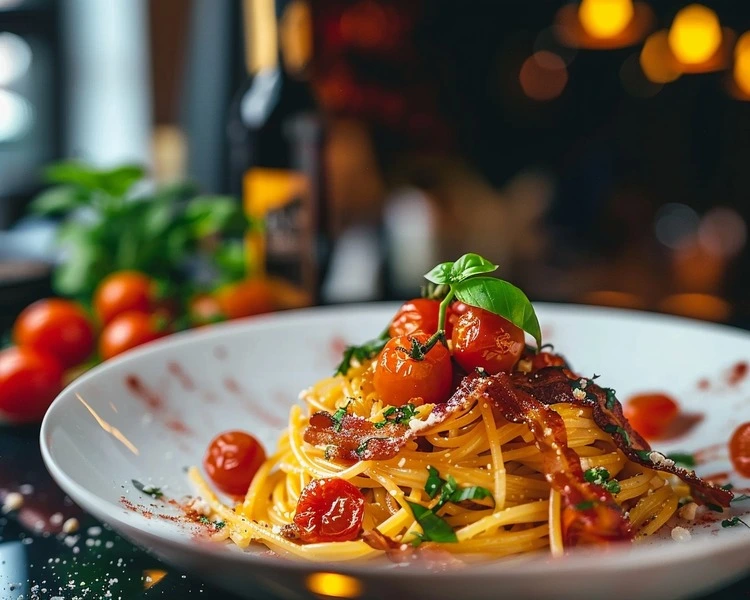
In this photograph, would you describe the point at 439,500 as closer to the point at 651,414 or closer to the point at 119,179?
the point at 651,414

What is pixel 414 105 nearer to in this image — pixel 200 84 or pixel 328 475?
pixel 200 84

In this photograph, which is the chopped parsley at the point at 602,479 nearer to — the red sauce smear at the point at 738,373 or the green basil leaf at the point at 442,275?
the green basil leaf at the point at 442,275

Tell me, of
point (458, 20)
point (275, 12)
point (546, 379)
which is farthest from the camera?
point (458, 20)

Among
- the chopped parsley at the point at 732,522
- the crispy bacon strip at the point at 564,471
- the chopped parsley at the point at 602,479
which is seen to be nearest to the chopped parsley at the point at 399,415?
the crispy bacon strip at the point at 564,471

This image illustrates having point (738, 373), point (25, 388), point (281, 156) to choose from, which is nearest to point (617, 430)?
point (738, 373)

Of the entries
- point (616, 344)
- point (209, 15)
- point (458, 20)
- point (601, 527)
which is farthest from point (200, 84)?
point (601, 527)

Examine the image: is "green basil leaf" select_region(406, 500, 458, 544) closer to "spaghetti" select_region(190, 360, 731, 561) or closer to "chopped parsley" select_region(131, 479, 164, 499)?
"spaghetti" select_region(190, 360, 731, 561)
